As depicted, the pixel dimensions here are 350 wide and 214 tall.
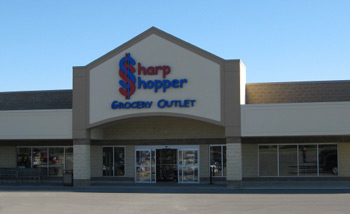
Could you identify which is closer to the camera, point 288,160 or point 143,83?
point 143,83

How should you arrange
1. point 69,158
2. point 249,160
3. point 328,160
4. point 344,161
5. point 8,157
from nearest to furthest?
point 344,161, point 328,160, point 249,160, point 69,158, point 8,157

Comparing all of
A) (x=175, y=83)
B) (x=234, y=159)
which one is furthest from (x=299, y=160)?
(x=175, y=83)

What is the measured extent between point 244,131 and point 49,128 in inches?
447

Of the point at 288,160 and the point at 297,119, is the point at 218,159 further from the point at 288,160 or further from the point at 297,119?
the point at 297,119

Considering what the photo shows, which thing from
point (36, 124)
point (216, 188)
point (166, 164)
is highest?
point (36, 124)

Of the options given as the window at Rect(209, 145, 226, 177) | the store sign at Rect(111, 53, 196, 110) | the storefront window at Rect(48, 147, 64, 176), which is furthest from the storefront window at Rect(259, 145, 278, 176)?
the storefront window at Rect(48, 147, 64, 176)

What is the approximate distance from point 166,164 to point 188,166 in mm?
1437

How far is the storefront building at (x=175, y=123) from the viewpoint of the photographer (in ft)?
81.1

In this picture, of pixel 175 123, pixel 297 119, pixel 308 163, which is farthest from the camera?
pixel 175 123

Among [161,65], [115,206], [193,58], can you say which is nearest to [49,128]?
[161,65]

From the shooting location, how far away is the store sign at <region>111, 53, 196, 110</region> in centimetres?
2544

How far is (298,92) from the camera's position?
28.0m

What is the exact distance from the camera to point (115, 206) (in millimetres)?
17938

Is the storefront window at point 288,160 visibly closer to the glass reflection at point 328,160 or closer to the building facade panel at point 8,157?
the glass reflection at point 328,160
